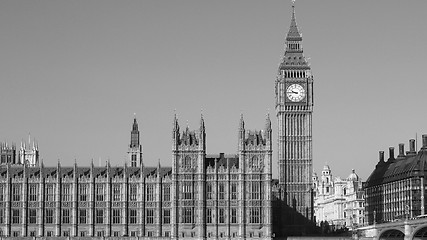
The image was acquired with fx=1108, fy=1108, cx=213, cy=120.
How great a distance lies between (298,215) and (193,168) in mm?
23561

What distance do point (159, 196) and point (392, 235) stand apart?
37.8m

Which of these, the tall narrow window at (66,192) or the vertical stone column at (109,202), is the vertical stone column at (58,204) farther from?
the vertical stone column at (109,202)

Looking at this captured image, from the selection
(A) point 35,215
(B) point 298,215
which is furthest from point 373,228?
(A) point 35,215

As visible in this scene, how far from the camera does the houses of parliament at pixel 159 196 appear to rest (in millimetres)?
165375

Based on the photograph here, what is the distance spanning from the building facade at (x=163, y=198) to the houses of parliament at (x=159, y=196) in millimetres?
149

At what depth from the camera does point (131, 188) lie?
16775cm

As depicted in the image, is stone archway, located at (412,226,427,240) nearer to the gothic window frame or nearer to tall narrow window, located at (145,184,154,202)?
tall narrow window, located at (145,184,154,202)

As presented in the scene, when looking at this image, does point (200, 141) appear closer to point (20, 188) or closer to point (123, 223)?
point (123, 223)

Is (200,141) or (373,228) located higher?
(200,141)

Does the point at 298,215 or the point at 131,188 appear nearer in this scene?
the point at 131,188

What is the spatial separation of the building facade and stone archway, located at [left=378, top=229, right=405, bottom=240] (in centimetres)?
1952

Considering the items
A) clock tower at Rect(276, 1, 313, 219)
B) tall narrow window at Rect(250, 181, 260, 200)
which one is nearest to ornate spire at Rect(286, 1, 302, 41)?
clock tower at Rect(276, 1, 313, 219)

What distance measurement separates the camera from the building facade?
165375mm

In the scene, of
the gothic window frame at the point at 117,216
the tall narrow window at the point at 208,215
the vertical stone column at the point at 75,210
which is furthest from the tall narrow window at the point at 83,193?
the tall narrow window at the point at 208,215
